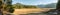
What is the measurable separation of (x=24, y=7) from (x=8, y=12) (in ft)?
0.46

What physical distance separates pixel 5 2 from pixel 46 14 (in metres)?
0.36

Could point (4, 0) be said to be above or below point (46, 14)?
above

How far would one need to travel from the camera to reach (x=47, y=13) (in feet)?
2.96

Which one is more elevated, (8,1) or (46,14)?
(8,1)

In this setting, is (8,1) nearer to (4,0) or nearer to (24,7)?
(4,0)

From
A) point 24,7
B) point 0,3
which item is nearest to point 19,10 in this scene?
point 24,7

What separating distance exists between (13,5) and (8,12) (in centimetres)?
7

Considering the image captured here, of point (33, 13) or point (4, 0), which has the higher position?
point (4, 0)

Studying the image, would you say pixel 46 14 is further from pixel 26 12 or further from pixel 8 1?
pixel 8 1

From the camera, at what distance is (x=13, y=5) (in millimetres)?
902

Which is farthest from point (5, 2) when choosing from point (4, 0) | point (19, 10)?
point (19, 10)

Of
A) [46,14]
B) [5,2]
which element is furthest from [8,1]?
[46,14]

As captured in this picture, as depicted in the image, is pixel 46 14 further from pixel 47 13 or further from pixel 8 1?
pixel 8 1

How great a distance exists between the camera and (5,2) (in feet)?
2.85
